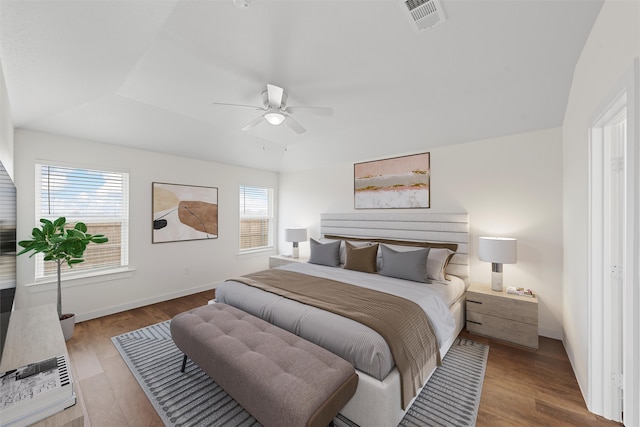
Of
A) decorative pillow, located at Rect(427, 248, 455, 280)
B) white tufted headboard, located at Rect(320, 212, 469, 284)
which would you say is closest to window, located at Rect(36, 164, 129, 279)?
white tufted headboard, located at Rect(320, 212, 469, 284)

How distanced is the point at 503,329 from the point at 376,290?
150 centimetres

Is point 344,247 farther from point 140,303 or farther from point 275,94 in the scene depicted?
point 140,303

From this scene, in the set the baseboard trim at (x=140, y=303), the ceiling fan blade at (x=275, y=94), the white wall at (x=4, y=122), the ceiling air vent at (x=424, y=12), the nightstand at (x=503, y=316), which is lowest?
the baseboard trim at (x=140, y=303)

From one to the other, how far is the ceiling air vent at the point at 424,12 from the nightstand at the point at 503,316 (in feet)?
8.88

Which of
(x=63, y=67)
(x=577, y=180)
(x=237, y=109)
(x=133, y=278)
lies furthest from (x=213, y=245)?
(x=577, y=180)

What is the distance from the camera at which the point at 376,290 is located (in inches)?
99.6

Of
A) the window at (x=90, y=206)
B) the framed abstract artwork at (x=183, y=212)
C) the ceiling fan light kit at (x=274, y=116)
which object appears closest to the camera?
the ceiling fan light kit at (x=274, y=116)

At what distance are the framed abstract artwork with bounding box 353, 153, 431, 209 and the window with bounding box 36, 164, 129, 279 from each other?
142 inches

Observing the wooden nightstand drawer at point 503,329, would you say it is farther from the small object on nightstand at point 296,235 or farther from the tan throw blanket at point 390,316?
the small object on nightstand at point 296,235

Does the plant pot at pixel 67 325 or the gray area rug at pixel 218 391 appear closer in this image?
the gray area rug at pixel 218 391

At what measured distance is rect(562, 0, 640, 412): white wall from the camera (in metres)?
1.29

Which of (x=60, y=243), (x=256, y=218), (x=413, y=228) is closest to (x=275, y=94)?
(x=413, y=228)

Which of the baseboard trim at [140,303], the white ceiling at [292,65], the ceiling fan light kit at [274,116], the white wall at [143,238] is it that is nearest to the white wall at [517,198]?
the white ceiling at [292,65]

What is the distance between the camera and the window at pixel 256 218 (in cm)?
517
